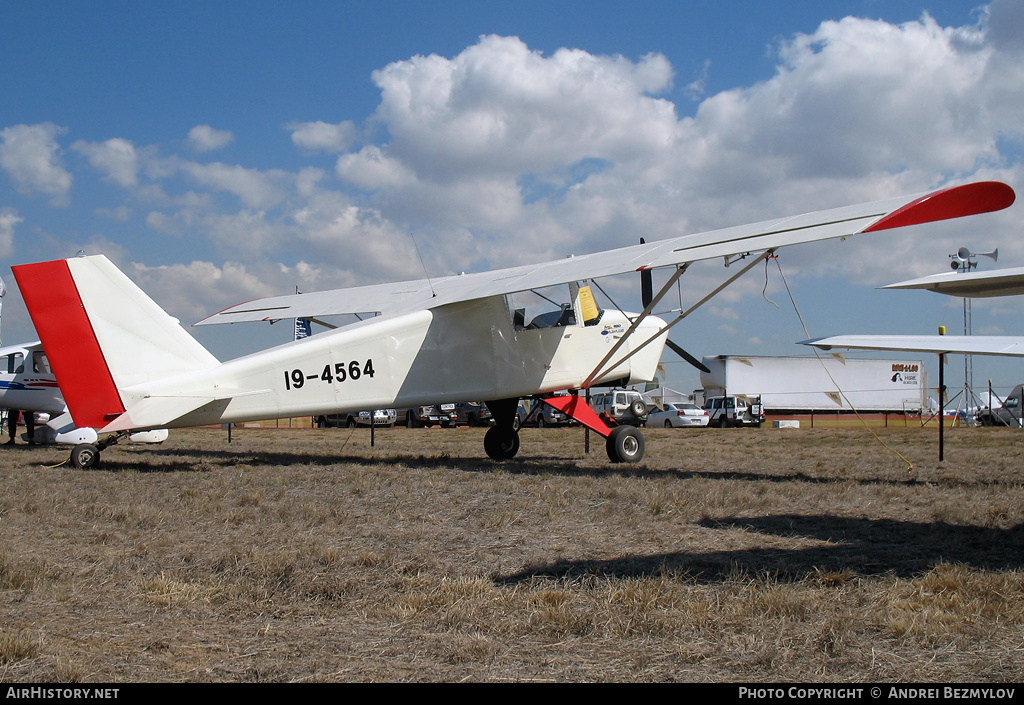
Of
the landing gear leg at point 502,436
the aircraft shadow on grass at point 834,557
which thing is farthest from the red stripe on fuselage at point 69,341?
the aircraft shadow on grass at point 834,557

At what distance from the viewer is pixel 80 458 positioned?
11188mm

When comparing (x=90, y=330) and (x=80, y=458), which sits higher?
(x=90, y=330)

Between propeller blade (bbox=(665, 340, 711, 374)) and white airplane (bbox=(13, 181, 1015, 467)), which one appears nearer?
white airplane (bbox=(13, 181, 1015, 467))

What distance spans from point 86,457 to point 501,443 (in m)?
6.63

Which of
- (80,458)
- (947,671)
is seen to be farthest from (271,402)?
(947,671)

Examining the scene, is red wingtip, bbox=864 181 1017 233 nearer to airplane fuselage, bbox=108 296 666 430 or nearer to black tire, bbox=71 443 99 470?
airplane fuselage, bbox=108 296 666 430

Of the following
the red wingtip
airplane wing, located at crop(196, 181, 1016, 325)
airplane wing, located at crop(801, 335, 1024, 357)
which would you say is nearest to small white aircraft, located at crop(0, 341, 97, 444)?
airplane wing, located at crop(196, 181, 1016, 325)

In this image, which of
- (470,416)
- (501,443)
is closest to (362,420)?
(470,416)

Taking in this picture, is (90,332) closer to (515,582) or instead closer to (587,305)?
(587,305)

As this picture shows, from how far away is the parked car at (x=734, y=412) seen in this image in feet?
113

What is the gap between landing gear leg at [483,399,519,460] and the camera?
12859 mm

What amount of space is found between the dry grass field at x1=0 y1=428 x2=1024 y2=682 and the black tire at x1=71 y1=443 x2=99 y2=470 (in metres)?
2.56

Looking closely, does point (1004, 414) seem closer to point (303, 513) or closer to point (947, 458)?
point (947, 458)
